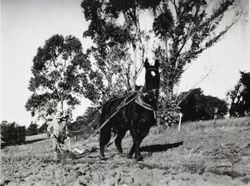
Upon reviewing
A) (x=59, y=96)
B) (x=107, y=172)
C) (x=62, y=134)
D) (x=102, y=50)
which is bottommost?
(x=107, y=172)

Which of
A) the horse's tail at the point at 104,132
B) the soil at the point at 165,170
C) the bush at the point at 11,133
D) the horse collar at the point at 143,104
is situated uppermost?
the bush at the point at 11,133

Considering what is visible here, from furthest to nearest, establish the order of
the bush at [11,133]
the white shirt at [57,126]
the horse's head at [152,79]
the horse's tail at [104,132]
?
the bush at [11,133] < the white shirt at [57,126] < the horse's tail at [104,132] < the horse's head at [152,79]

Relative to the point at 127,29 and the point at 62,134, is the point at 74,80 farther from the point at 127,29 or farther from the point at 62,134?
the point at 62,134

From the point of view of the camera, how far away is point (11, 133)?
30.6m

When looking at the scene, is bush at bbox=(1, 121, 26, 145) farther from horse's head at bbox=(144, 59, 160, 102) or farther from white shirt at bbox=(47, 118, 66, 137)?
horse's head at bbox=(144, 59, 160, 102)

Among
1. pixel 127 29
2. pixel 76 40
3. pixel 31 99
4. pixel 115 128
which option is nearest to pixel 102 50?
pixel 127 29

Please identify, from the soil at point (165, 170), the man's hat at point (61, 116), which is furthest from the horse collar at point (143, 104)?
the man's hat at point (61, 116)

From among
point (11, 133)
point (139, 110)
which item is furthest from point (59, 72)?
point (139, 110)

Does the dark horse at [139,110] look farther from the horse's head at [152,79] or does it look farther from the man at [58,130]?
the man at [58,130]

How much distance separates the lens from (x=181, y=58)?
23.2 metres

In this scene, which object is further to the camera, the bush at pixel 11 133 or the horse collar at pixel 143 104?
the bush at pixel 11 133

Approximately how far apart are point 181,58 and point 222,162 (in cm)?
1538

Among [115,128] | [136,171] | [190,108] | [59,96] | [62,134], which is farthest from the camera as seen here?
[190,108]

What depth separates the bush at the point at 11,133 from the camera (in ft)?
94.4
